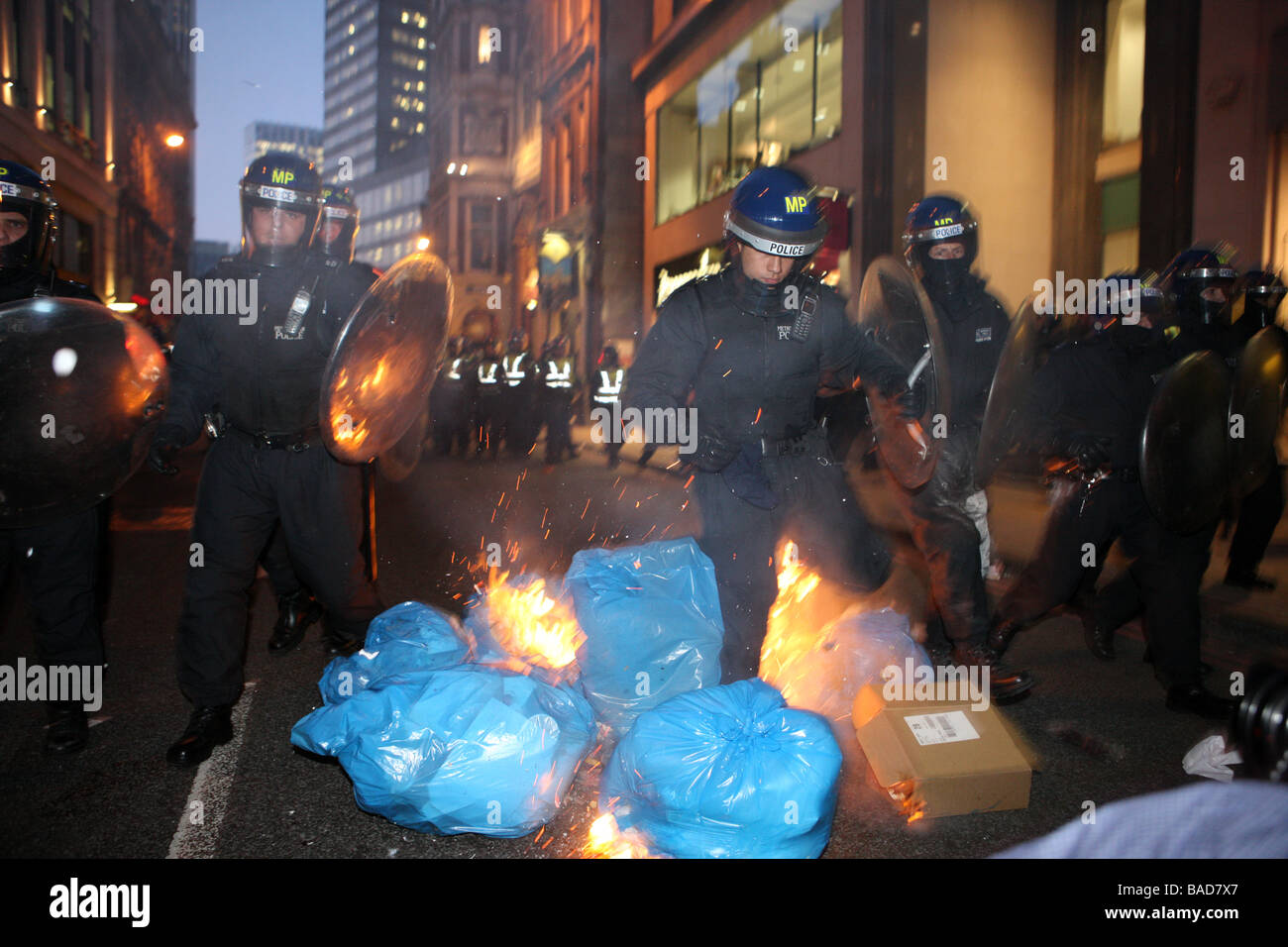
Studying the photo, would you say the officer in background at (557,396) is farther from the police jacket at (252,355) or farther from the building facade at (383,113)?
the building facade at (383,113)

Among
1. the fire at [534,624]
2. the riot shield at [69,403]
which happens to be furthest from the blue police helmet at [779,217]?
the riot shield at [69,403]

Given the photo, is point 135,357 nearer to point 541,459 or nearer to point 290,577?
point 290,577

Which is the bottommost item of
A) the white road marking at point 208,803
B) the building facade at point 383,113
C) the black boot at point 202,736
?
the white road marking at point 208,803

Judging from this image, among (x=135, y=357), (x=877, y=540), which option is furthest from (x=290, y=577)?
(x=877, y=540)

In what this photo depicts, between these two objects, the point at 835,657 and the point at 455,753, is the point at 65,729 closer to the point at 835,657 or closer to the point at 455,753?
the point at 455,753

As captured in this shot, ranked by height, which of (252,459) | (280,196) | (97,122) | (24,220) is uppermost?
(97,122)

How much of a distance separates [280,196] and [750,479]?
203 centimetres

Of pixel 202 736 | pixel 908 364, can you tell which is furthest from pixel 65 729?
pixel 908 364

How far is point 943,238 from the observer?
379 cm

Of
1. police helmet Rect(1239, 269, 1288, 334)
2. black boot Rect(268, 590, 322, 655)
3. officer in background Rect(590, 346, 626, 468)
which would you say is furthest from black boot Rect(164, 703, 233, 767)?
officer in background Rect(590, 346, 626, 468)

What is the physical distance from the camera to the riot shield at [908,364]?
3.26 metres

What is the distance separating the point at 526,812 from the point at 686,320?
159 cm

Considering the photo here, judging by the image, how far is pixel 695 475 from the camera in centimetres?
305

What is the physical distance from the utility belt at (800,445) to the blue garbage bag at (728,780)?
2.93ft
